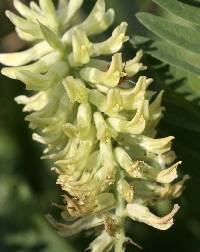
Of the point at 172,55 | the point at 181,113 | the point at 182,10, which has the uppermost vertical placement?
the point at 182,10

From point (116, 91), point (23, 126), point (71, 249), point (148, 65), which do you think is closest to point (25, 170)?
point (23, 126)

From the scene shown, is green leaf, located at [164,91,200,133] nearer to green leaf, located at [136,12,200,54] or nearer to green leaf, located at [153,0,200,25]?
green leaf, located at [136,12,200,54]

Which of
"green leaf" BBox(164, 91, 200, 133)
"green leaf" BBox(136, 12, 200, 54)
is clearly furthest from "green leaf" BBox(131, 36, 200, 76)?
"green leaf" BBox(164, 91, 200, 133)

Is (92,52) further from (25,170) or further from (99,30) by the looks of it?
(25,170)

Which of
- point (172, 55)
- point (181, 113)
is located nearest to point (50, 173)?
point (181, 113)

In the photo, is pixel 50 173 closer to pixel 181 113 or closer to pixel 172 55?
pixel 181 113

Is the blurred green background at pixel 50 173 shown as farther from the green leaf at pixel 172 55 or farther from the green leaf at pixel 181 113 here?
the green leaf at pixel 172 55

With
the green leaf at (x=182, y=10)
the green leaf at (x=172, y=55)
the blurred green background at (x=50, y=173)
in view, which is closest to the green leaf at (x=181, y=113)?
the blurred green background at (x=50, y=173)
